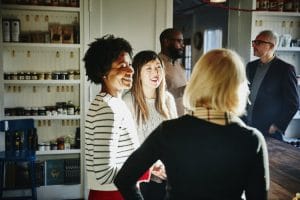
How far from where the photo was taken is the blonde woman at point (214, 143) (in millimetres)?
1134

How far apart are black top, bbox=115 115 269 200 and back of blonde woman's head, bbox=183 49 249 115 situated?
6 centimetres

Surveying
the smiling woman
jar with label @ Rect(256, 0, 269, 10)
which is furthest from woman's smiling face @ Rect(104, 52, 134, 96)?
jar with label @ Rect(256, 0, 269, 10)

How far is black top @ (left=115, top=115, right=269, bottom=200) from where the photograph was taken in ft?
3.71

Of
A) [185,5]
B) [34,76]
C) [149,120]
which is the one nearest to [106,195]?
[149,120]

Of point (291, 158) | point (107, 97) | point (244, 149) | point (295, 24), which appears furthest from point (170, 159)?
point (295, 24)

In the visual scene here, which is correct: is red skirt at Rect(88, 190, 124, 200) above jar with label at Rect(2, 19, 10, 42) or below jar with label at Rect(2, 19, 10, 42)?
below

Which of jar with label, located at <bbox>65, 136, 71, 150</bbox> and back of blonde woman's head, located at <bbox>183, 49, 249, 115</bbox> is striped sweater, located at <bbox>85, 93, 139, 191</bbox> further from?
jar with label, located at <bbox>65, 136, 71, 150</bbox>

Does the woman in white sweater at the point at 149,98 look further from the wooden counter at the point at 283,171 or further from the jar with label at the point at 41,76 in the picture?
the jar with label at the point at 41,76

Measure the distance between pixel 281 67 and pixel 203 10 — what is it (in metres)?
4.56

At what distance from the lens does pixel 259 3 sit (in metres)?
4.23

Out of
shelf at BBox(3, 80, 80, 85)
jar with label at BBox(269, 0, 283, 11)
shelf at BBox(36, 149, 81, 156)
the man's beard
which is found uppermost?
jar with label at BBox(269, 0, 283, 11)

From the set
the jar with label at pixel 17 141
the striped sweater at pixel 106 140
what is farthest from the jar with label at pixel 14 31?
the striped sweater at pixel 106 140

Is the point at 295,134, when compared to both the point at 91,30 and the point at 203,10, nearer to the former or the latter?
the point at 91,30

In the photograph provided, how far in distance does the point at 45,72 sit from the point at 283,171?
2.68 metres
